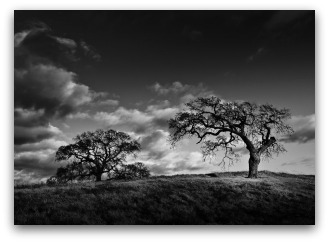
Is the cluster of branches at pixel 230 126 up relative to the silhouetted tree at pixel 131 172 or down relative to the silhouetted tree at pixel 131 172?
up

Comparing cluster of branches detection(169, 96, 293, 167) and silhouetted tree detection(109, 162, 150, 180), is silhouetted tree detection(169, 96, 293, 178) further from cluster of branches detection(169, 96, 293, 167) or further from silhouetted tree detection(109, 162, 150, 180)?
silhouetted tree detection(109, 162, 150, 180)

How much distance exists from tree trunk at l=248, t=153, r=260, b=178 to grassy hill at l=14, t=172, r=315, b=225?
80.1 inches

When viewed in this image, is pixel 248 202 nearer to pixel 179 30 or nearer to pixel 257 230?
pixel 257 230

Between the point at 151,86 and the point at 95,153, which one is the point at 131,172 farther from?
the point at 151,86

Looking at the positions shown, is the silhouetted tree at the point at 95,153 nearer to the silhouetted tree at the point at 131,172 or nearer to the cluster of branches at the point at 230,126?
the silhouetted tree at the point at 131,172

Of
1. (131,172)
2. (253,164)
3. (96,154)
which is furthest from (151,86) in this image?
(253,164)

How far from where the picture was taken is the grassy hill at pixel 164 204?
848 centimetres

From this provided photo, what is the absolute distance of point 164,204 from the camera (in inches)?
369

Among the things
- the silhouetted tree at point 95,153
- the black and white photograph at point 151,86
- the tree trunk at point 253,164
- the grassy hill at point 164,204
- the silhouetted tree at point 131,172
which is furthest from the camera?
the tree trunk at point 253,164

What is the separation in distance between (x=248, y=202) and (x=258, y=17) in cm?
517

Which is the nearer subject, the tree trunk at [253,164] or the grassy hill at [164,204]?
the grassy hill at [164,204]

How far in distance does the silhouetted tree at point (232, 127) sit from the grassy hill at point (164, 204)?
1.34 metres

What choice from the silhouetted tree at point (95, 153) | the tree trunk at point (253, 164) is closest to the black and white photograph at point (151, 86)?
the silhouetted tree at point (95, 153)

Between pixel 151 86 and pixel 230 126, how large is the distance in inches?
213
